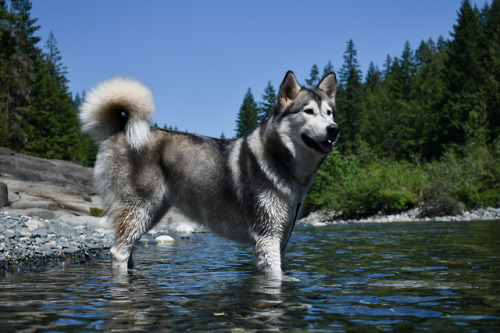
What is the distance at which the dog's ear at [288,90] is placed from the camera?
532 centimetres

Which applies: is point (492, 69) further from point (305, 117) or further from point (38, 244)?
point (38, 244)

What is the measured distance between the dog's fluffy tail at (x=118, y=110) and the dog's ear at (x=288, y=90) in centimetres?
165

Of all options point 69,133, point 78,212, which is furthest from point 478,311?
point 69,133

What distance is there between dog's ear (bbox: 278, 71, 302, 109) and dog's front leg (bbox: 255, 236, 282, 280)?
1558 mm

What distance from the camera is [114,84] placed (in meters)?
5.83

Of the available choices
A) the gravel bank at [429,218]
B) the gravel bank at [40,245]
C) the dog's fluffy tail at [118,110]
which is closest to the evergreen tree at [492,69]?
the gravel bank at [429,218]

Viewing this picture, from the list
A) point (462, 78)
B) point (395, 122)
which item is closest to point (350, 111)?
point (395, 122)

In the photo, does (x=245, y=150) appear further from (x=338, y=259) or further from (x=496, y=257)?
(x=496, y=257)

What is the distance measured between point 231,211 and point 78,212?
45.2ft

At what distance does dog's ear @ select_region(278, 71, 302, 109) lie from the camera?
17.5 ft

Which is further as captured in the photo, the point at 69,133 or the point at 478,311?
the point at 69,133

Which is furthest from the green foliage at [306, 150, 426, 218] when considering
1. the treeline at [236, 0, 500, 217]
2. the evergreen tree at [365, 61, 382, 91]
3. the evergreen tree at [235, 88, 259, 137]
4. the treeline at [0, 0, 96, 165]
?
the evergreen tree at [365, 61, 382, 91]

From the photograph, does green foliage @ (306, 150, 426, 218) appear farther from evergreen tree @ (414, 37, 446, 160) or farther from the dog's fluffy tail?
the dog's fluffy tail

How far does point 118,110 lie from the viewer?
5844 millimetres
